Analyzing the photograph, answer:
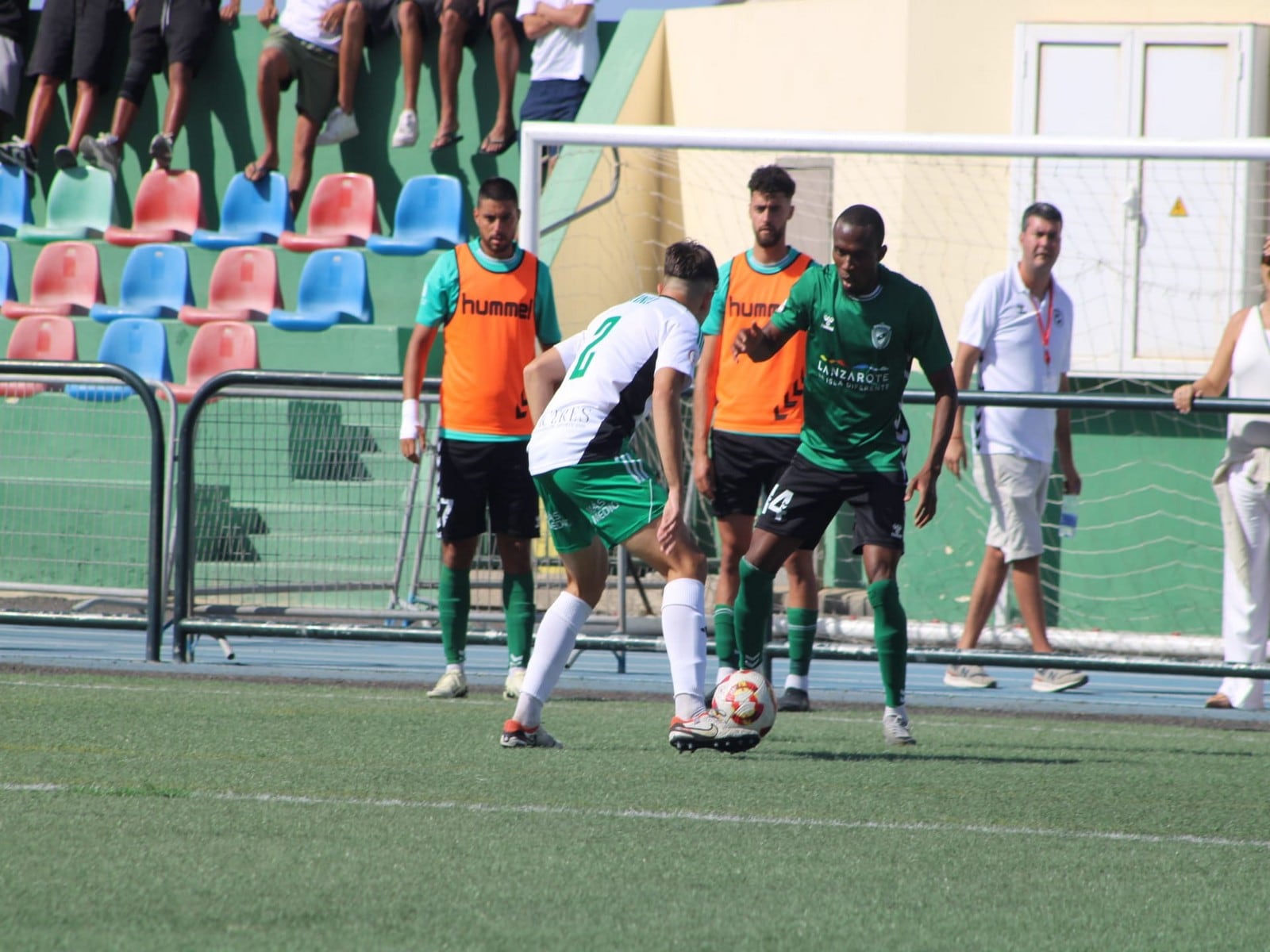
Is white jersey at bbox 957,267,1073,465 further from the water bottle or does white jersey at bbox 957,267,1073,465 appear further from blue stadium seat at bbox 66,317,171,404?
blue stadium seat at bbox 66,317,171,404

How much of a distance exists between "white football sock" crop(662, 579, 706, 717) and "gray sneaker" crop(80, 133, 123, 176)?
37.0ft

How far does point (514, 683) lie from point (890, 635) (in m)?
1.95

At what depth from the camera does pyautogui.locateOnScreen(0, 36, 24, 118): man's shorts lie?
650 inches

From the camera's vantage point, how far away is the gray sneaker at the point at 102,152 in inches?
633

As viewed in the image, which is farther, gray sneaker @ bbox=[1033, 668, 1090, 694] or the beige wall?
the beige wall

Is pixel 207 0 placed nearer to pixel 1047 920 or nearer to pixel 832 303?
pixel 832 303

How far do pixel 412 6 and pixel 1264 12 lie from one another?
671 centimetres

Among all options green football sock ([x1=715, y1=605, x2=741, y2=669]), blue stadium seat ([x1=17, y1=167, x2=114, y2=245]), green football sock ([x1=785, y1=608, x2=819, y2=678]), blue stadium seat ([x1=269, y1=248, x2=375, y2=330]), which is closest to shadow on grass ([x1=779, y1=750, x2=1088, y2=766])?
green football sock ([x1=715, y1=605, x2=741, y2=669])

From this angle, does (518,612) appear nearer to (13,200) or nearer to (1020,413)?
(1020,413)

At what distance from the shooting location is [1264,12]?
43.0ft

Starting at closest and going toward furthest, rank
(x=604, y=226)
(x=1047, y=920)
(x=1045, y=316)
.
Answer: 1. (x=1047, y=920)
2. (x=1045, y=316)
3. (x=604, y=226)

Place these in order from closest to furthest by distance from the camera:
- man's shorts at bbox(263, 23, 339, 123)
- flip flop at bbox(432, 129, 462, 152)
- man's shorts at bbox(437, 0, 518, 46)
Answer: man's shorts at bbox(437, 0, 518, 46), flip flop at bbox(432, 129, 462, 152), man's shorts at bbox(263, 23, 339, 123)

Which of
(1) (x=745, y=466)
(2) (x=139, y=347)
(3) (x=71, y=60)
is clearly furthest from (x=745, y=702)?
(3) (x=71, y=60)

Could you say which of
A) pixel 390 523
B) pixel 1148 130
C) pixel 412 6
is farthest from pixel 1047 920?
pixel 412 6
